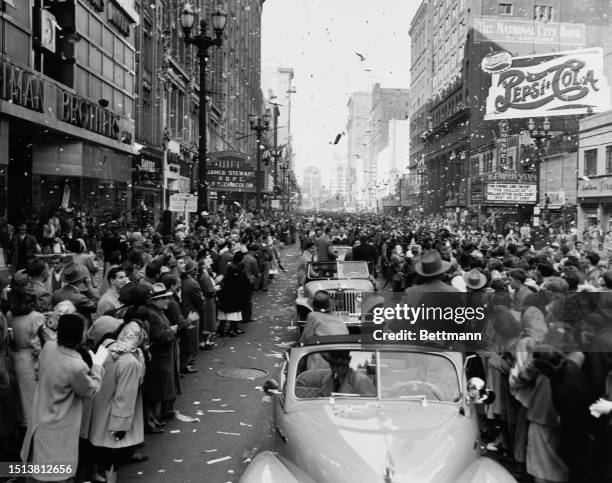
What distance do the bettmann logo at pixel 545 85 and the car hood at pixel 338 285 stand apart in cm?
3339

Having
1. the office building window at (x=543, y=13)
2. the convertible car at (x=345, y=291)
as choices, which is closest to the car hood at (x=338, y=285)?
the convertible car at (x=345, y=291)

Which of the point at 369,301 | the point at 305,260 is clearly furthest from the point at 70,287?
the point at 305,260

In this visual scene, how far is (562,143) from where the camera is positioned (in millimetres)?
40969

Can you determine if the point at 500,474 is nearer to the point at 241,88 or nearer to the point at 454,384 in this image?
the point at 454,384

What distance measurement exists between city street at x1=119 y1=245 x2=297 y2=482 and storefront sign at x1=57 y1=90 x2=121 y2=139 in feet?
36.8

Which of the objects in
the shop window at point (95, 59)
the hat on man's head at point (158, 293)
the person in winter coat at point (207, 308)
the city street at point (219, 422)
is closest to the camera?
the city street at point (219, 422)

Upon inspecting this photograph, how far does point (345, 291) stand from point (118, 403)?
7229 mm

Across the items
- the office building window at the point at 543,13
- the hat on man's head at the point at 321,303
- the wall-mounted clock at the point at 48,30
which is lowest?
the hat on man's head at the point at 321,303

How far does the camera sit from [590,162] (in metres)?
34.7

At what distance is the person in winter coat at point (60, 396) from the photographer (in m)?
5.47

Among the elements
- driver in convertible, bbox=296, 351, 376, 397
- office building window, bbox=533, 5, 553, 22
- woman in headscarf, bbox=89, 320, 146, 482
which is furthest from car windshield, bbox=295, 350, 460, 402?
office building window, bbox=533, 5, 553, 22

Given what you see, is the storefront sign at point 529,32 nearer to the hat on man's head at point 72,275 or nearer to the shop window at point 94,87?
the shop window at point 94,87

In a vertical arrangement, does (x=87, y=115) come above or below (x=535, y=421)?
above

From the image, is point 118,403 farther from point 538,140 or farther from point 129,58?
point 538,140
